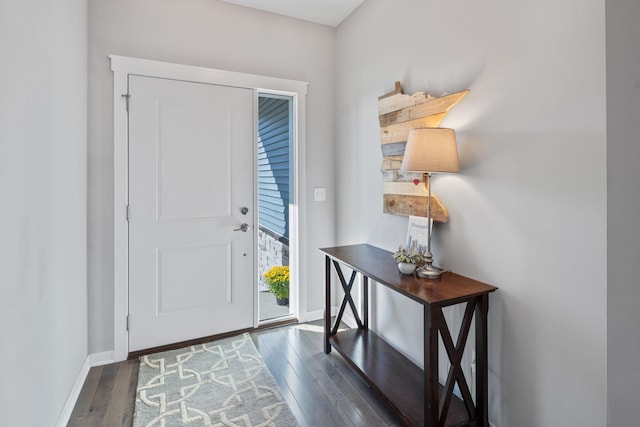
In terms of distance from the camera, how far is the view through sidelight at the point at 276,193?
Answer: 3.17 meters

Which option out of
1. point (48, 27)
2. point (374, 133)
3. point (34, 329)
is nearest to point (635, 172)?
point (374, 133)

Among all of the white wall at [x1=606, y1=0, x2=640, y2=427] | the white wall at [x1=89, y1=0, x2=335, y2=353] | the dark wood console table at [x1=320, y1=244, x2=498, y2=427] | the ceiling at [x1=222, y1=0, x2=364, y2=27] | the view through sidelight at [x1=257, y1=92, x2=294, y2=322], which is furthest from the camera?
the view through sidelight at [x1=257, y1=92, x2=294, y2=322]

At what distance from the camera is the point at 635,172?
1.00 meters

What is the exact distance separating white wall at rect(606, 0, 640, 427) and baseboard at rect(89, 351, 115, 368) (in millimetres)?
2797

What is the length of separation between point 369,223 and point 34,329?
2089mm

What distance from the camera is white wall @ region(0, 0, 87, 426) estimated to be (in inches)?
47.6

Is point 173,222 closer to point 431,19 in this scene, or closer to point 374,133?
point 374,133

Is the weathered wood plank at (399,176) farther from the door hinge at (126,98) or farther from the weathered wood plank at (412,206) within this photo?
the door hinge at (126,98)

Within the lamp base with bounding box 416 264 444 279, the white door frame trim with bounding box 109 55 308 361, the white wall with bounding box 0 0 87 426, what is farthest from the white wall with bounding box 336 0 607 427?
the white wall with bounding box 0 0 87 426

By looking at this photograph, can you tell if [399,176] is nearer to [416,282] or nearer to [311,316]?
[416,282]

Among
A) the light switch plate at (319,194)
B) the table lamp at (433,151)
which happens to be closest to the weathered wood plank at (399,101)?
the table lamp at (433,151)

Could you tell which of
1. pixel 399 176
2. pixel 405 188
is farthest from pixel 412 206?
pixel 399 176

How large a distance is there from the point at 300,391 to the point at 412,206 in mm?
1338

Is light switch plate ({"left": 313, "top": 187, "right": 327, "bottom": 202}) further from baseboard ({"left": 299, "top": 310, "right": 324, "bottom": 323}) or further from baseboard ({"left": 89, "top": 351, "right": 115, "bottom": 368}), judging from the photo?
baseboard ({"left": 89, "top": 351, "right": 115, "bottom": 368})
